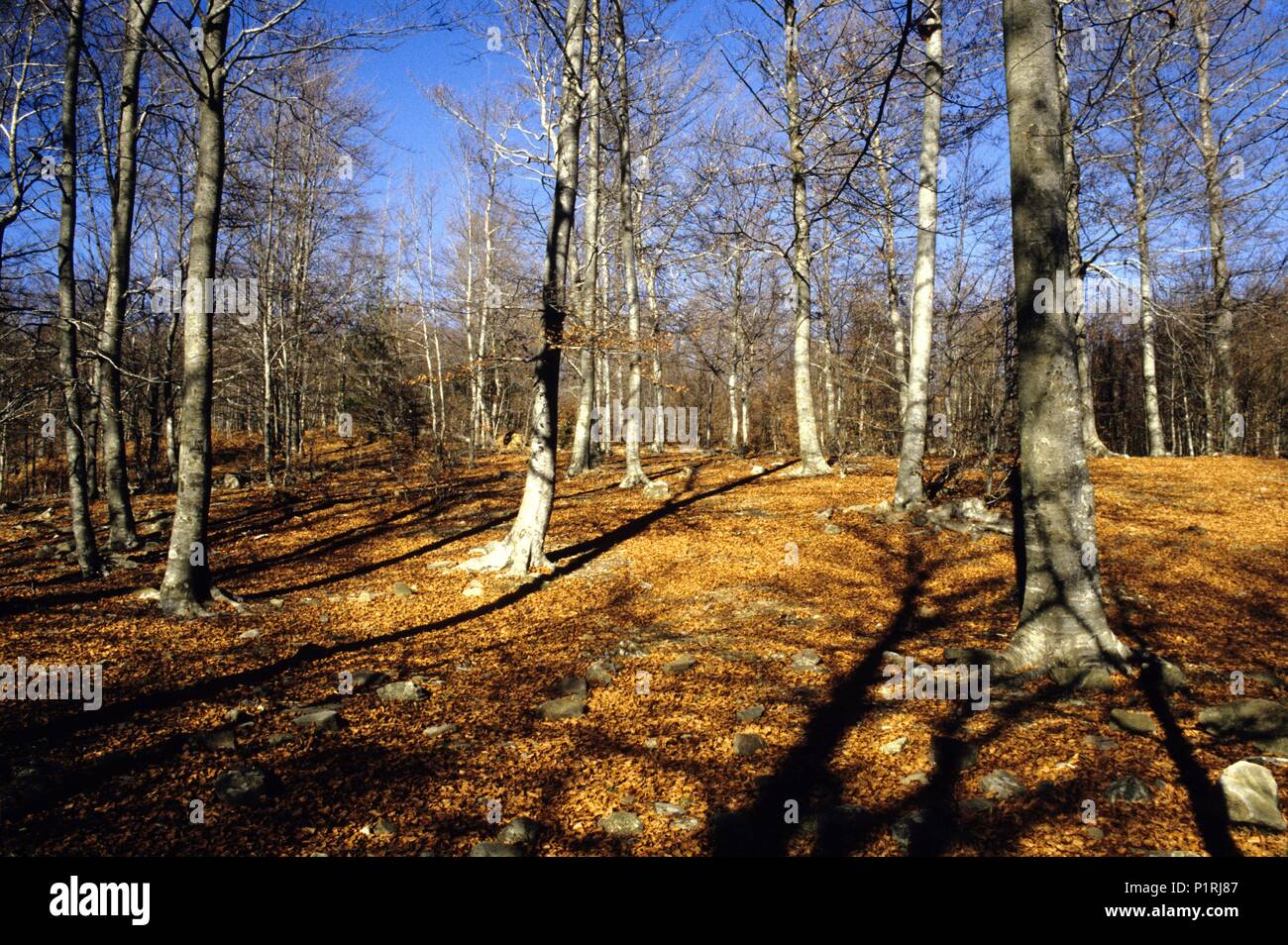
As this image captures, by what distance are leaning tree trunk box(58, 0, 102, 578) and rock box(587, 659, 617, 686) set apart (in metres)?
6.96

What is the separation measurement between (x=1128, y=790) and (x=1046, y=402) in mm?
2667

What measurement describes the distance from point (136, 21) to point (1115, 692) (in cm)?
1387

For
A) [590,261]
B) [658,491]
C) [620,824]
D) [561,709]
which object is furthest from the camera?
[658,491]

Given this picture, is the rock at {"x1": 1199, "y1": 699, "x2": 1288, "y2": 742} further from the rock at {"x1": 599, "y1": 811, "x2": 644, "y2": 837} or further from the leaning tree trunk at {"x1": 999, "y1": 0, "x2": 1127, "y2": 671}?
the rock at {"x1": 599, "y1": 811, "x2": 644, "y2": 837}

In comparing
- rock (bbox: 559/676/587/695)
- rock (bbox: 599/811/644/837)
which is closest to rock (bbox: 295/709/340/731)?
rock (bbox: 559/676/587/695)

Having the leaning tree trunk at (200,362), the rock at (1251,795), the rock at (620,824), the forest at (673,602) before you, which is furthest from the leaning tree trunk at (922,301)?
the leaning tree trunk at (200,362)

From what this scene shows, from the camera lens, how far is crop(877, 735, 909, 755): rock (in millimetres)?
3865

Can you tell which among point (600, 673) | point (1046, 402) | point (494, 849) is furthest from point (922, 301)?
point (494, 849)

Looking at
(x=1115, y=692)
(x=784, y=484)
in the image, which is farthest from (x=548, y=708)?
(x=784, y=484)

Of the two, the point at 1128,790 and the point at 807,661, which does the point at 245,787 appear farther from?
the point at 1128,790

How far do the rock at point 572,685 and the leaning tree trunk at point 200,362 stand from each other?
14.1ft

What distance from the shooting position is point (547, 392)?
27.0 ft

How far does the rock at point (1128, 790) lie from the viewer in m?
3.14
